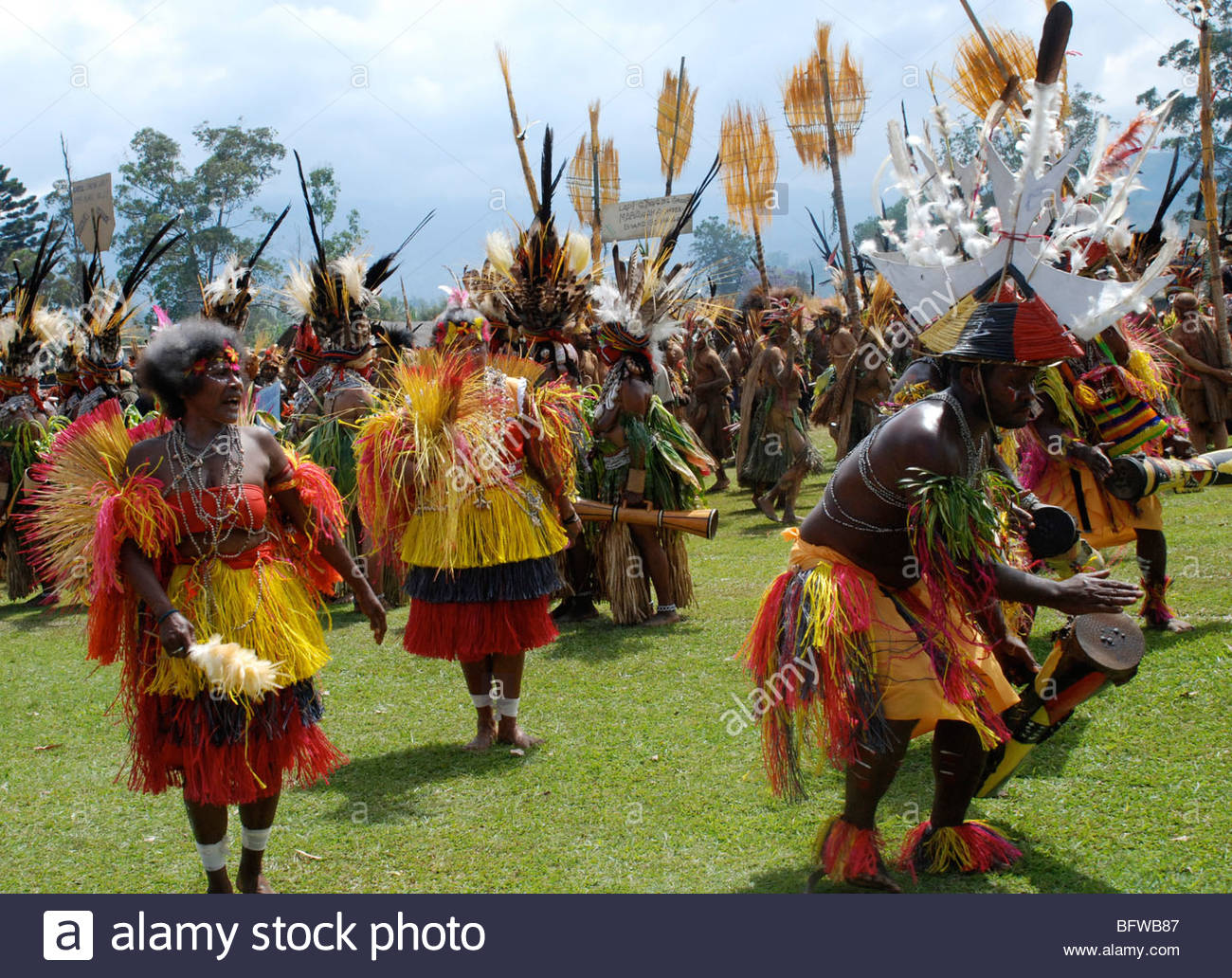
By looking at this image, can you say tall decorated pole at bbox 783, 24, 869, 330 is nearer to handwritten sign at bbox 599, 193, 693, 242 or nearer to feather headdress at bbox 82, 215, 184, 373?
handwritten sign at bbox 599, 193, 693, 242

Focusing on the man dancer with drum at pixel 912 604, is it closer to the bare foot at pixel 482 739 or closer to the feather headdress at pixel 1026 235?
the feather headdress at pixel 1026 235

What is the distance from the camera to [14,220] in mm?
32125

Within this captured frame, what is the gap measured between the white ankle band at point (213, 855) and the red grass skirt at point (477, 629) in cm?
149

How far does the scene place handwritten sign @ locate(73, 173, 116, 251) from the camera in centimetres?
1057

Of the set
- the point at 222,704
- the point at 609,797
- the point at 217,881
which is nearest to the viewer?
Answer: the point at 222,704

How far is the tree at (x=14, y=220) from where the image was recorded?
1206 inches

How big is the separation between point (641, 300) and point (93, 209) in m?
6.73

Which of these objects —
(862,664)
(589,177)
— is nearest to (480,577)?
(862,664)

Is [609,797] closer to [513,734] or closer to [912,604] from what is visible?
[513,734]

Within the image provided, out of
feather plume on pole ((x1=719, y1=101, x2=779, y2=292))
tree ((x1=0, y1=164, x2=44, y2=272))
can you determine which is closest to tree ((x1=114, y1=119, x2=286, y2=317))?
tree ((x1=0, y1=164, x2=44, y2=272))

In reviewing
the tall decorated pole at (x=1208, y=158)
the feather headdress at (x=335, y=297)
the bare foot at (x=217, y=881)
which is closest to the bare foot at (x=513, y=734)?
the bare foot at (x=217, y=881)

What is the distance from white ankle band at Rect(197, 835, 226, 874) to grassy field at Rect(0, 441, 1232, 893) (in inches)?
12.5

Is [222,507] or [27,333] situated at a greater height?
[27,333]
